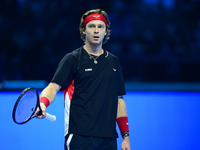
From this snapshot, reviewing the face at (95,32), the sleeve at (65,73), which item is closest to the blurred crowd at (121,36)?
the face at (95,32)

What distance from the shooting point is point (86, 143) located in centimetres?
217

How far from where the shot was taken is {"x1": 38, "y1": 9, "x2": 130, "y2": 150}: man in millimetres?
2195

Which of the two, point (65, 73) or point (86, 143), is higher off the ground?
point (65, 73)

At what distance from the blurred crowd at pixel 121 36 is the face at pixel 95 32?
8.92 ft

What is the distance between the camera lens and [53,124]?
143 inches

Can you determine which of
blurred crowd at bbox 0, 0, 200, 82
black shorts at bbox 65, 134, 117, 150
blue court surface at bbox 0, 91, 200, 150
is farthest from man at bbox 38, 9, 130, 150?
blurred crowd at bbox 0, 0, 200, 82

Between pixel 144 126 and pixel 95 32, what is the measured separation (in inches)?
66.3

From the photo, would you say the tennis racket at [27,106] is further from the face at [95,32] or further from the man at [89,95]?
the face at [95,32]

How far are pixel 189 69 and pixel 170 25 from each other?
87 cm

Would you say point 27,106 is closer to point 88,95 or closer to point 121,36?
point 88,95

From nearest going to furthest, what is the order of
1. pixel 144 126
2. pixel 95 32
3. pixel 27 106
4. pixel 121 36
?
pixel 27 106 < pixel 95 32 < pixel 144 126 < pixel 121 36

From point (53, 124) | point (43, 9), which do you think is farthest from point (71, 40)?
point (53, 124)

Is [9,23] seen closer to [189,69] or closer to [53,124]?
[53,124]

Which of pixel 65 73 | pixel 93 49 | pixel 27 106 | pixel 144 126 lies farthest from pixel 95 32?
pixel 144 126
